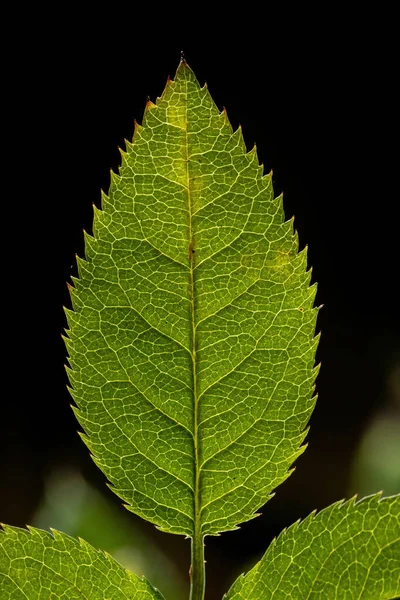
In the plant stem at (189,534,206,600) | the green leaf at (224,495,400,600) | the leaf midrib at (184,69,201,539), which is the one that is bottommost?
the plant stem at (189,534,206,600)

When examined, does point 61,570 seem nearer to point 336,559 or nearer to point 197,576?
point 197,576

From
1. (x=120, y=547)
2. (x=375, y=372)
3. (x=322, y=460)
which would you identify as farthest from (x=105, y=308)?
(x=375, y=372)

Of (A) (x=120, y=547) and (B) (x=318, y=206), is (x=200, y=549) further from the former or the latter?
(B) (x=318, y=206)

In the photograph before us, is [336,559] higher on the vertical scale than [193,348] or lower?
lower

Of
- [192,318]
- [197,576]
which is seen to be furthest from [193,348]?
[197,576]

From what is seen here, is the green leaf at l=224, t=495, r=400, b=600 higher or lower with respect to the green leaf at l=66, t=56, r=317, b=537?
lower
